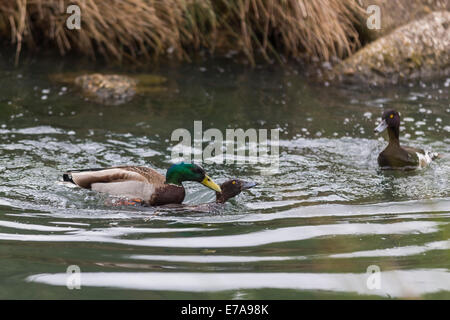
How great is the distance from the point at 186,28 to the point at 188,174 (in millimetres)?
4673

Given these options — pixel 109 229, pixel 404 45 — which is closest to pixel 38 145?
pixel 109 229

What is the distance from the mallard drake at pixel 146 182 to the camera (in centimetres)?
561

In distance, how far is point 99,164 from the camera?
6.61m

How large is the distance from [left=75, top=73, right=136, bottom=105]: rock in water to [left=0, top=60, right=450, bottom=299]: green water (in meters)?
0.20

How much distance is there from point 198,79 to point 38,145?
3.06 meters

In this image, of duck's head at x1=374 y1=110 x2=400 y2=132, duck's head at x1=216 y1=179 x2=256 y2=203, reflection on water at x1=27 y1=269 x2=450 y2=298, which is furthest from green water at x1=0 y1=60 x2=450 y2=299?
duck's head at x1=374 y1=110 x2=400 y2=132

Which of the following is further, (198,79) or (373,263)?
(198,79)

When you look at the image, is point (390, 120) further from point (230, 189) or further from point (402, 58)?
point (402, 58)

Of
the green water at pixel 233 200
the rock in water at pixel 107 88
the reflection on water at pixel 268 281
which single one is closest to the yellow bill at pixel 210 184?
the green water at pixel 233 200

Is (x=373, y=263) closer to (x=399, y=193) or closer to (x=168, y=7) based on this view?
(x=399, y=193)

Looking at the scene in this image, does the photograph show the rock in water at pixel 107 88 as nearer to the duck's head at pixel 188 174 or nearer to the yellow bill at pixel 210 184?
the duck's head at pixel 188 174

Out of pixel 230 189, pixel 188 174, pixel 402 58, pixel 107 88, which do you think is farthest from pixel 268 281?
pixel 402 58

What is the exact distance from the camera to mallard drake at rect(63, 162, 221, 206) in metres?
5.61

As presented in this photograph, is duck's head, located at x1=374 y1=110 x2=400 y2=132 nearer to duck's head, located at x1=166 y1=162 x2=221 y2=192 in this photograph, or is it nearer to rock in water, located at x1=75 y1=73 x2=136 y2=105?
duck's head, located at x1=166 y1=162 x2=221 y2=192
